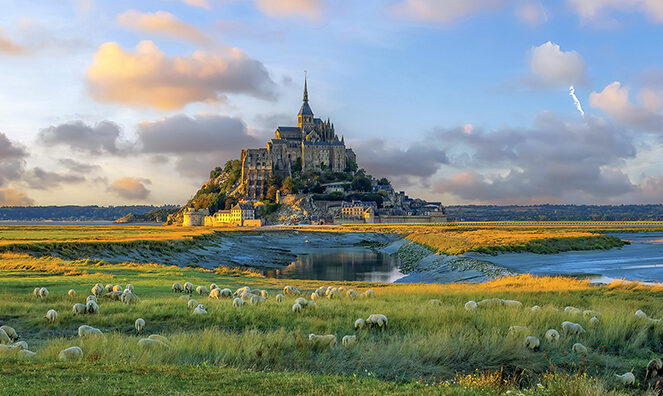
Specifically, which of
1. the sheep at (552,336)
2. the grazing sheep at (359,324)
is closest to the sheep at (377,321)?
the grazing sheep at (359,324)

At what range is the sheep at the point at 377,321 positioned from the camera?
43.3 ft

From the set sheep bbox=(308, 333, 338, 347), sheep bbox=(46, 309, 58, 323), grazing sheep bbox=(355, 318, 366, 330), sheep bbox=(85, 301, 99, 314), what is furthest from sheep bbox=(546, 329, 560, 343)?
sheep bbox=(46, 309, 58, 323)

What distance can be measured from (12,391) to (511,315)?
11.5 m

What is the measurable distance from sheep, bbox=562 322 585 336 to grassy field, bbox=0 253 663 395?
0.21 meters

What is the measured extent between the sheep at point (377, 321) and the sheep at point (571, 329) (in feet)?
14.4

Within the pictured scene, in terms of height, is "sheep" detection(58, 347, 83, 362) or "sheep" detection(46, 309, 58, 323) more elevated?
"sheep" detection(58, 347, 83, 362)

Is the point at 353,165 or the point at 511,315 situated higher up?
the point at 353,165

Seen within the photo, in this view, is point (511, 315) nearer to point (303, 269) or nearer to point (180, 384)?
point (180, 384)

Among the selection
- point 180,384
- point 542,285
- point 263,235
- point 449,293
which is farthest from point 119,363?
point 263,235

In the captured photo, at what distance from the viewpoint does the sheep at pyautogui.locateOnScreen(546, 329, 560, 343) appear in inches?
452

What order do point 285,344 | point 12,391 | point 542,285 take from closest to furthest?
point 12,391, point 285,344, point 542,285

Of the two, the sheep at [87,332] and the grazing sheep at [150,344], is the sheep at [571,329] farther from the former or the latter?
the sheep at [87,332]

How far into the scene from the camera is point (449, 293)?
19.3m

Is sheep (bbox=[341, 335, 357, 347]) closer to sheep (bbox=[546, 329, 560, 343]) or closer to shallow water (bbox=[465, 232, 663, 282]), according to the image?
sheep (bbox=[546, 329, 560, 343])
